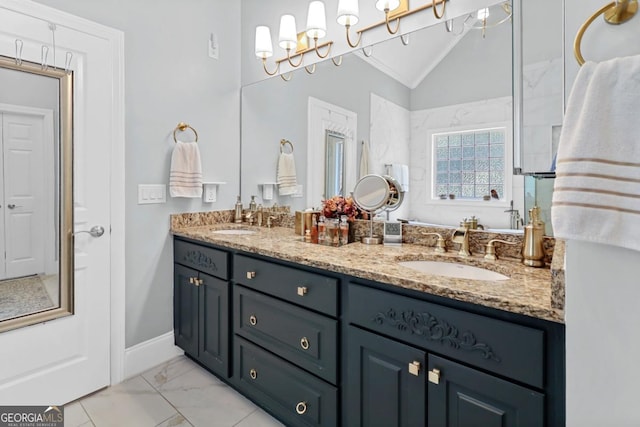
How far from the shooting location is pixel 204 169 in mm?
2400

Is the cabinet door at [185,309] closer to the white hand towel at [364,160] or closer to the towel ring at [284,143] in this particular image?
the towel ring at [284,143]

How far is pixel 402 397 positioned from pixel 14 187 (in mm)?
1950

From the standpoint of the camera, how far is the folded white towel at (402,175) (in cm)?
175

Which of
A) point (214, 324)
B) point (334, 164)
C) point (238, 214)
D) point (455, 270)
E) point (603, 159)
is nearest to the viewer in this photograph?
point (603, 159)

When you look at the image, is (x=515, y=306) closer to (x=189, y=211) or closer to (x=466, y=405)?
(x=466, y=405)

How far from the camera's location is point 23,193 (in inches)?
64.2

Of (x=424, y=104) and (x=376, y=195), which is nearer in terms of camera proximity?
(x=424, y=104)

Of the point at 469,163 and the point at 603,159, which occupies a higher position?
the point at 469,163

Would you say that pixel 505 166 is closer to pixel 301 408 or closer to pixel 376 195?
pixel 376 195

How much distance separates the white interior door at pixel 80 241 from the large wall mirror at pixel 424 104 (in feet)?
3.70

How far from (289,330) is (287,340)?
0.05 metres

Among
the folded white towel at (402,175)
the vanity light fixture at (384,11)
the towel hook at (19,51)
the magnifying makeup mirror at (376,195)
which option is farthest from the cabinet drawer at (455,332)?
the towel hook at (19,51)

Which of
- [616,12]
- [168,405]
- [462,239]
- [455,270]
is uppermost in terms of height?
[616,12]

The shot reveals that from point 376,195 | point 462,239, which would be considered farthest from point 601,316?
point 376,195
